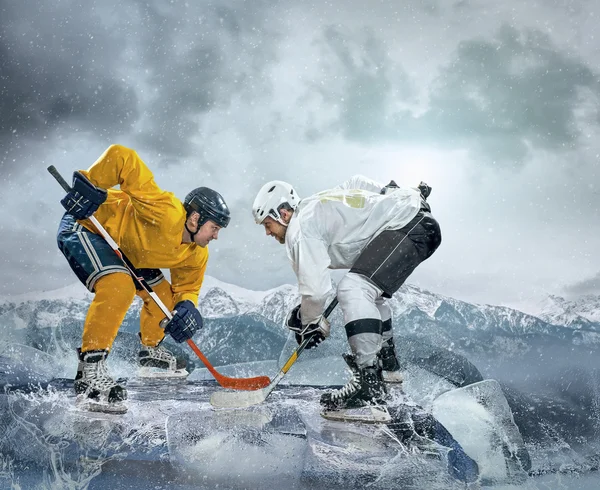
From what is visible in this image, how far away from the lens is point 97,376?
2740mm

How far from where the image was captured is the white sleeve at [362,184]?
363 cm

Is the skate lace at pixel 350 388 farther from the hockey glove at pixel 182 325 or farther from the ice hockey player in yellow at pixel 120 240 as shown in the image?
the hockey glove at pixel 182 325

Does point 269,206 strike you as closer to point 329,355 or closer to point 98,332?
point 98,332

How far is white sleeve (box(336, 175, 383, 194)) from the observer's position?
363 centimetres

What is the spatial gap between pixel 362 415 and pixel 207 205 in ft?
5.46

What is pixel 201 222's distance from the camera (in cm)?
328

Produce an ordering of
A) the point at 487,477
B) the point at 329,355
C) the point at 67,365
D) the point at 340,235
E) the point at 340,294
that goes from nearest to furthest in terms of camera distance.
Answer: the point at 487,477 → the point at 340,294 → the point at 340,235 → the point at 67,365 → the point at 329,355

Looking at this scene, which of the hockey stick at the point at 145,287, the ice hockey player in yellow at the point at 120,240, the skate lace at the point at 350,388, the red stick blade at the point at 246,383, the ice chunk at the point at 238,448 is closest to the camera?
the ice chunk at the point at 238,448

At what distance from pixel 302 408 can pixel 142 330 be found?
181cm

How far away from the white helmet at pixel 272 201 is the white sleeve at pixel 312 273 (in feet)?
1.22

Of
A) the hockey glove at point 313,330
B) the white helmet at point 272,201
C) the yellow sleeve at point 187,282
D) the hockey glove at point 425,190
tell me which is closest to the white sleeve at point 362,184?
the hockey glove at point 425,190

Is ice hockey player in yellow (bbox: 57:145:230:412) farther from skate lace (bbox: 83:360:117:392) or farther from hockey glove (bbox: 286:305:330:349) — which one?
hockey glove (bbox: 286:305:330:349)

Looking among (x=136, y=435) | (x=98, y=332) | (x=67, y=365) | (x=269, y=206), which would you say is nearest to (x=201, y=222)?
(x=269, y=206)

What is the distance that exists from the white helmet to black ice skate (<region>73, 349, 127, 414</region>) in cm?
124
